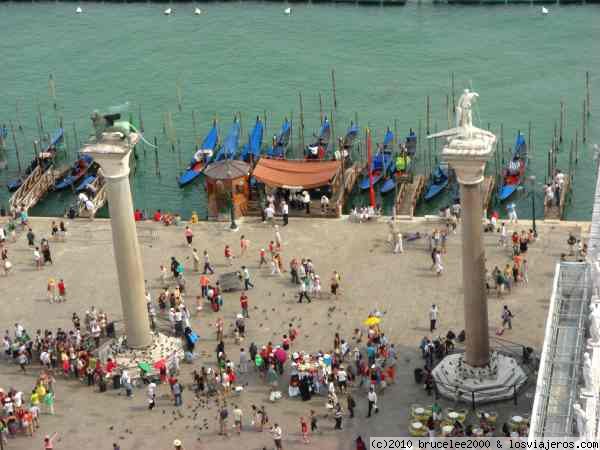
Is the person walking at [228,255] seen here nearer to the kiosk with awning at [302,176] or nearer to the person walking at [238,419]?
the kiosk with awning at [302,176]

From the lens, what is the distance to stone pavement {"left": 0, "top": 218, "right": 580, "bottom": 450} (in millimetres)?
67688

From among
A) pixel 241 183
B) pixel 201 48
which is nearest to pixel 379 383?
Answer: pixel 241 183

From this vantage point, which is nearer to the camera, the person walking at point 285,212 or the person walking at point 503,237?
the person walking at point 503,237

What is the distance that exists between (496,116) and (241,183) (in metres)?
29.3

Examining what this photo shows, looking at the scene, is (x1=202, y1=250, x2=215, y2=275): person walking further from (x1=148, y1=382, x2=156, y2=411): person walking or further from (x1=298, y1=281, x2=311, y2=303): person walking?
(x1=148, y1=382, x2=156, y2=411): person walking

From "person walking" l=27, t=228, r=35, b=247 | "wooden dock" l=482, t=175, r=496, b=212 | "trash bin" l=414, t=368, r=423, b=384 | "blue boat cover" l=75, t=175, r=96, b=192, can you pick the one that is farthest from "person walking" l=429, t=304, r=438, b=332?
"blue boat cover" l=75, t=175, r=96, b=192

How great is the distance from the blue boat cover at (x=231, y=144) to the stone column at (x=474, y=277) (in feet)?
124

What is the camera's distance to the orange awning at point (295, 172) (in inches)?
3625

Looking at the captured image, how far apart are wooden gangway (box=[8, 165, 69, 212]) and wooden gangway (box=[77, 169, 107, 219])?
11.4ft

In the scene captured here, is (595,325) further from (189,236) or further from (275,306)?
(189,236)

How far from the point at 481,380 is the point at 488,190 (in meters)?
28.7

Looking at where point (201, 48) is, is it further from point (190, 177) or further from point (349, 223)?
point (349, 223)

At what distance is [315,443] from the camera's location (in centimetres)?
6588

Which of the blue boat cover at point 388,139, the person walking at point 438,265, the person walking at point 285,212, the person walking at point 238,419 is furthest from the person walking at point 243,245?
the blue boat cover at point 388,139
